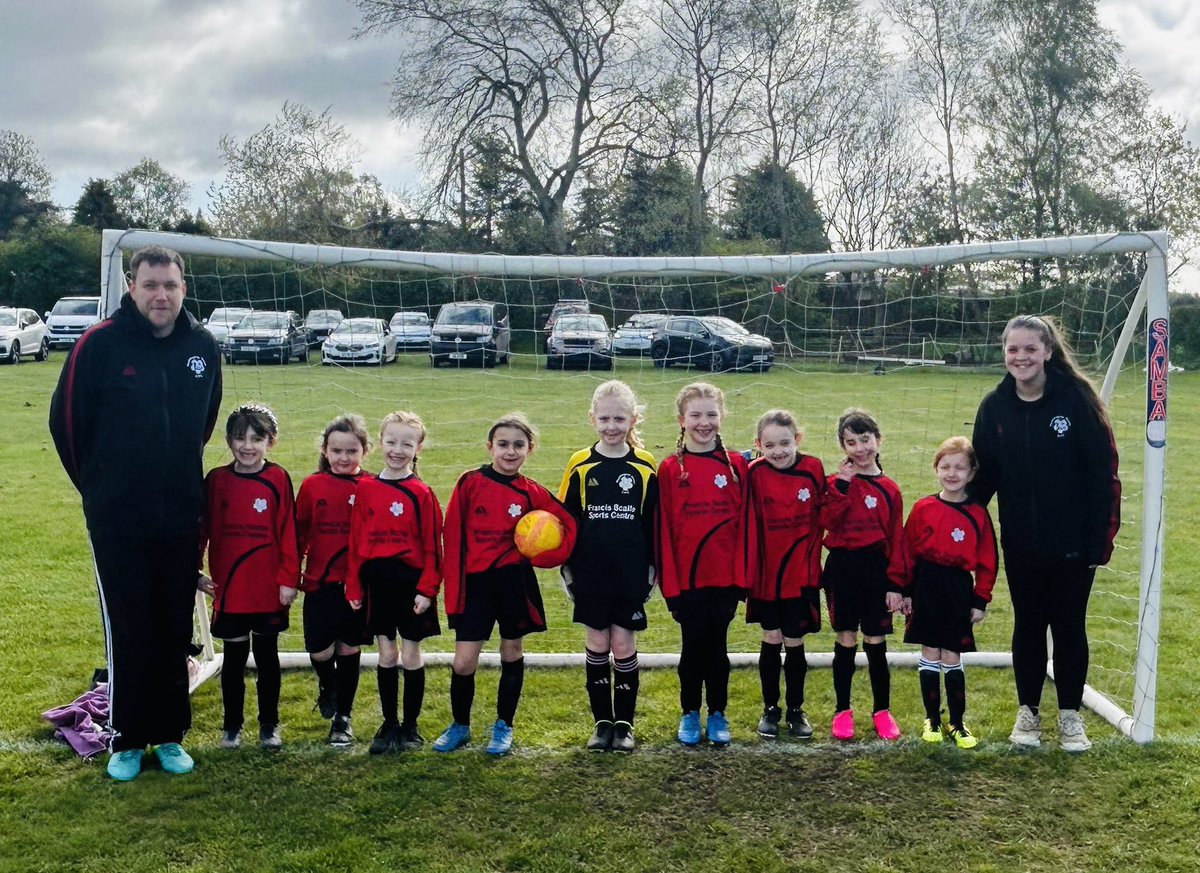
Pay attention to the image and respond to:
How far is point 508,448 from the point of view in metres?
4.06

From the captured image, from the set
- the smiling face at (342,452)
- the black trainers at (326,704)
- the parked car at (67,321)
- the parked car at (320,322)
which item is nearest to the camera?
the smiling face at (342,452)

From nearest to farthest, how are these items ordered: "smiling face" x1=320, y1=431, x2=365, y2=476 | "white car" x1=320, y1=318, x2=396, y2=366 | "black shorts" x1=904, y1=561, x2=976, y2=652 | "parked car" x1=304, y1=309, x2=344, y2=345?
"black shorts" x1=904, y1=561, x2=976, y2=652
"smiling face" x1=320, y1=431, x2=365, y2=476
"white car" x1=320, y1=318, x2=396, y2=366
"parked car" x1=304, y1=309, x2=344, y2=345

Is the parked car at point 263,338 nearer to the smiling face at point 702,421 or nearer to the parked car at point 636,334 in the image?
the parked car at point 636,334

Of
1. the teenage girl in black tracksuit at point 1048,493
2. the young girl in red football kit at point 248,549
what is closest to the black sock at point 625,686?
the young girl in red football kit at point 248,549

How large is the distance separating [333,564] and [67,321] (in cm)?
2482

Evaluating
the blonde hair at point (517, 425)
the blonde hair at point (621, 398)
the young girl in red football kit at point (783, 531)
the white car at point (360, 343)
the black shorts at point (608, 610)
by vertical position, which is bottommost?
the black shorts at point (608, 610)

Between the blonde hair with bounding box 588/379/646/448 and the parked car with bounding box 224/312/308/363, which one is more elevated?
the parked car with bounding box 224/312/308/363

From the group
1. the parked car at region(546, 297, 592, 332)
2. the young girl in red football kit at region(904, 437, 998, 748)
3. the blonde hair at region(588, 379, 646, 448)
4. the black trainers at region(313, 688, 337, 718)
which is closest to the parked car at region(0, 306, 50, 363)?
the parked car at region(546, 297, 592, 332)

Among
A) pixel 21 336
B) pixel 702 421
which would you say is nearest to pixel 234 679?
pixel 702 421

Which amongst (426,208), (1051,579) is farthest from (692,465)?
(426,208)

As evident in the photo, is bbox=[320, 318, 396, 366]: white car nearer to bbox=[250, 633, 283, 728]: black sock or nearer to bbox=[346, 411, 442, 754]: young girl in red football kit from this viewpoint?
bbox=[346, 411, 442, 754]: young girl in red football kit

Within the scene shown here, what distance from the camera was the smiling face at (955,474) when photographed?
422 centimetres

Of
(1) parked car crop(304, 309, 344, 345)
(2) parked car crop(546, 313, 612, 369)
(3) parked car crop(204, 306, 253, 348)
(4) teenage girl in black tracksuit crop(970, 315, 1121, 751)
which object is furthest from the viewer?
(1) parked car crop(304, 309, 344, 345)

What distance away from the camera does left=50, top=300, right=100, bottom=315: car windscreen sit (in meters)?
25.8
